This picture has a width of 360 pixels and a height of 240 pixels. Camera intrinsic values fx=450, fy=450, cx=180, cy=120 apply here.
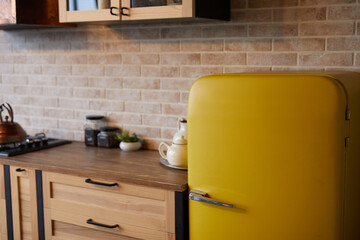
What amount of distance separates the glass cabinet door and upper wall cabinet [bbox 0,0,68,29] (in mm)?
301

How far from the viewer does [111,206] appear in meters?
2.39

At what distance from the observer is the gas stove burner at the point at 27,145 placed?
9.16 feet

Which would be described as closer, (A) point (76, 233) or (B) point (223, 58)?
(A) point (76, 233)

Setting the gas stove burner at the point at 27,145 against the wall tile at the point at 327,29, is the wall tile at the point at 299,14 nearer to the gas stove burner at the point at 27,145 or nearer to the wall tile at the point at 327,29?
the wall tile at the point at 327,29

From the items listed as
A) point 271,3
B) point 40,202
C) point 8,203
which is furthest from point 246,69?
point 8,203

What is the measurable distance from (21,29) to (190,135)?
1.91 m

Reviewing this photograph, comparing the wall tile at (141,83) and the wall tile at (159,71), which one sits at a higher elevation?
the wall tile at (159,71)

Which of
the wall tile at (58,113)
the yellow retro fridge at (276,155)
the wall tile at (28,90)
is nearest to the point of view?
the yellow retro fridge at (276,155)

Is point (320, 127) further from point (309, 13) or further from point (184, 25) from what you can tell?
point (184, 25)

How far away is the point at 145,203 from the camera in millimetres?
2287

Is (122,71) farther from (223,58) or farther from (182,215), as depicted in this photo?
(182,215)

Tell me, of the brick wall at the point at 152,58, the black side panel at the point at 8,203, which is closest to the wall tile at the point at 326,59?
the brick wall at the point at 152,58

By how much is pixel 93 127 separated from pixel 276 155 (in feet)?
5.15

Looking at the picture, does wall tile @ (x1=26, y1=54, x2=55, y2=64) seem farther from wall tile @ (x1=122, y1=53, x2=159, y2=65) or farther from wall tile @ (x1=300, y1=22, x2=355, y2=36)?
wall tile @ (x1=300, y1=22, x2=355, y2=36)
